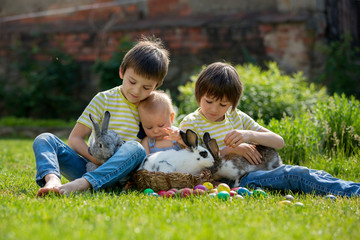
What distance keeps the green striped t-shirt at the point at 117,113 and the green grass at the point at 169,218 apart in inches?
28.0

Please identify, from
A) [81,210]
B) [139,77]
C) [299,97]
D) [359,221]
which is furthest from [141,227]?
[299,97]

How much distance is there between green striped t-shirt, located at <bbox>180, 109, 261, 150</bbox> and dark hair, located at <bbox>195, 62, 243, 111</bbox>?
0.16 meters

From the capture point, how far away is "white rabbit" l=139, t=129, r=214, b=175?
3203 mm

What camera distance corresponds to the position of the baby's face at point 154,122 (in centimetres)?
346

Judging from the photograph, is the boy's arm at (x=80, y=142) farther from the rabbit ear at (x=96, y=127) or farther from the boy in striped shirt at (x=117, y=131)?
the rabbit ear at (x=96, y=127)

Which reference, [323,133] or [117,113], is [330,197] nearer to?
[323,133]

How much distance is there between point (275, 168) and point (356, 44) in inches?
260

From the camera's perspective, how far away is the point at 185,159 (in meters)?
3.26

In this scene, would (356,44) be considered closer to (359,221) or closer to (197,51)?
(197,51)

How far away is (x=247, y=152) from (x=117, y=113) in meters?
1.14

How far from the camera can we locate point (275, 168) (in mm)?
3426

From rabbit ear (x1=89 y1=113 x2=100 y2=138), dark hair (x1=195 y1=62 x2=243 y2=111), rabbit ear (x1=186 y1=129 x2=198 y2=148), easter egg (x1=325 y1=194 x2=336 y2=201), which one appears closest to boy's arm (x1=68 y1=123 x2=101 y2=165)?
rabbit ear (x1=89 y1=113 x2=100 y2=138)

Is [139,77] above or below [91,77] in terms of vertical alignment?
above

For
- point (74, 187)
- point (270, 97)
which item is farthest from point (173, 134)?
point (270, 97)
